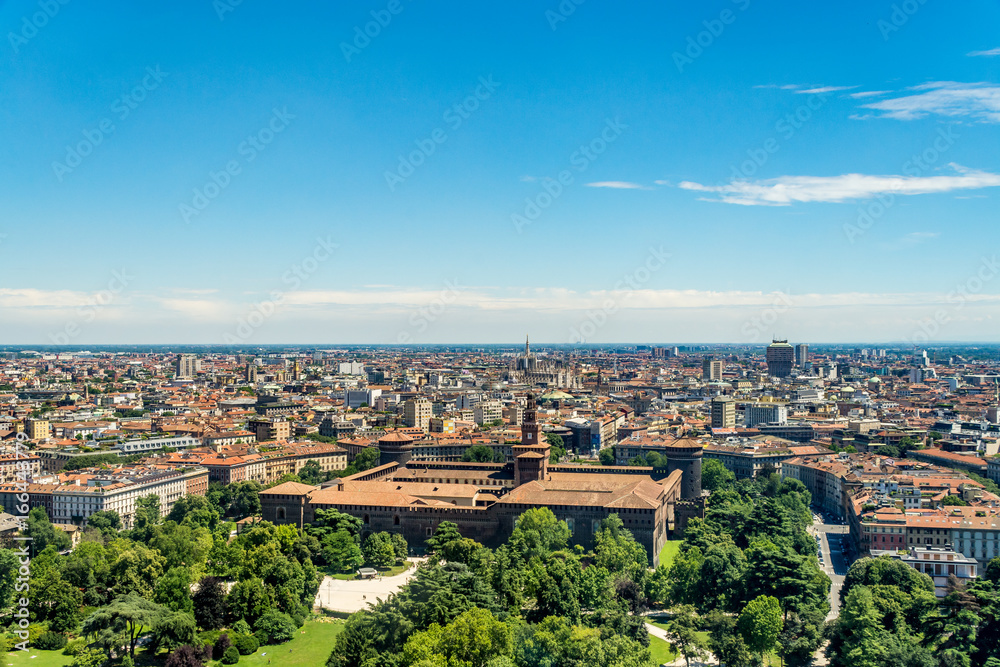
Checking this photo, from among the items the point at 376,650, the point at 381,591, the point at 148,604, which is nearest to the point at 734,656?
the point at 376,650

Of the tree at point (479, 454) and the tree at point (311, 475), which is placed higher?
the tree at point (479, 454)

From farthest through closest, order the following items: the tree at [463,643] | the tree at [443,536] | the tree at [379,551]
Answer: the tree at [379,551]
the tree at [443,536]
the tree at [463,643]

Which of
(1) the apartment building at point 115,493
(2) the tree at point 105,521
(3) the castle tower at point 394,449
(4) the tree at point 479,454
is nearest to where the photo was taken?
(2) the tree at point 105,521

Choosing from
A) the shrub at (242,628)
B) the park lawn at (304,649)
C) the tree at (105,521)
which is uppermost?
the tree at (105,521)

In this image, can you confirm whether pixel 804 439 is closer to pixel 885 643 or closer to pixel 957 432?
pixel 957 432

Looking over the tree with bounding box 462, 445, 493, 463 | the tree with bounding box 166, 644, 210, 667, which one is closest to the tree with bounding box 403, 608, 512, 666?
the tree with bounding box 166, 644, 210, 667

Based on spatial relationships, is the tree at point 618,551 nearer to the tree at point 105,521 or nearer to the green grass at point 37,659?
the green grass at point 37,659

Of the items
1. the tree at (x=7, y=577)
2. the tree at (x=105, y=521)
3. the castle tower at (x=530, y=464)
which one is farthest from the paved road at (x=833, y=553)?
the tree at (x=105, y=521)

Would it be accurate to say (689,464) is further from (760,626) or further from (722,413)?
(722,413)
